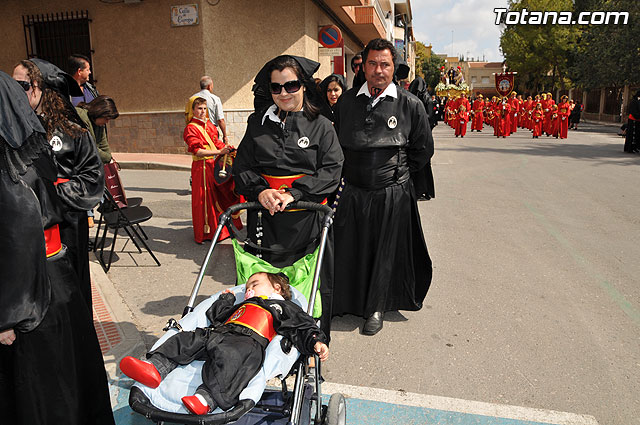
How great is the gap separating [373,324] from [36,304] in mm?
2892

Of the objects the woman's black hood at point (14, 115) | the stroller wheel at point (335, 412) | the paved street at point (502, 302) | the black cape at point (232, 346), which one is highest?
the woman's black hood at point (14, 115)

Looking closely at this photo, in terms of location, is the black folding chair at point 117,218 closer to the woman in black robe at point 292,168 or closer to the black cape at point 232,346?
the woman in black robe at point 292,168

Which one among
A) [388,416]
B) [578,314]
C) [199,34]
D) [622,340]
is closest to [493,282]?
[578,314]

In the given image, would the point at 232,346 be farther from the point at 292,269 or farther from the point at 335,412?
the point at 292,269

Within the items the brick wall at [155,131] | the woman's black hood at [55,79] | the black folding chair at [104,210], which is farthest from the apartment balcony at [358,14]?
the woman's black hood at [55,79]

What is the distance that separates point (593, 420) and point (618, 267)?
346 cm

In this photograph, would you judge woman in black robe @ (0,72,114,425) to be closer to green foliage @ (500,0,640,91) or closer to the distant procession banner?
green foliage @ (500,0,640,91)

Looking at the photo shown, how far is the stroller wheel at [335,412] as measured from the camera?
2650 mm

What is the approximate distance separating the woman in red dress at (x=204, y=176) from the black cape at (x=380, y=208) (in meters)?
2.68

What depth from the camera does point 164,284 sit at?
17.9 feet

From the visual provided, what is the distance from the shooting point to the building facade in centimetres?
1448

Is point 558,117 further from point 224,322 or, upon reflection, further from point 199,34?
point 224,322

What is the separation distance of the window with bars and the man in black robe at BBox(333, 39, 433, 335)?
13.7 meters

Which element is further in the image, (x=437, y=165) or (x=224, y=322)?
(x=437, y=165)
